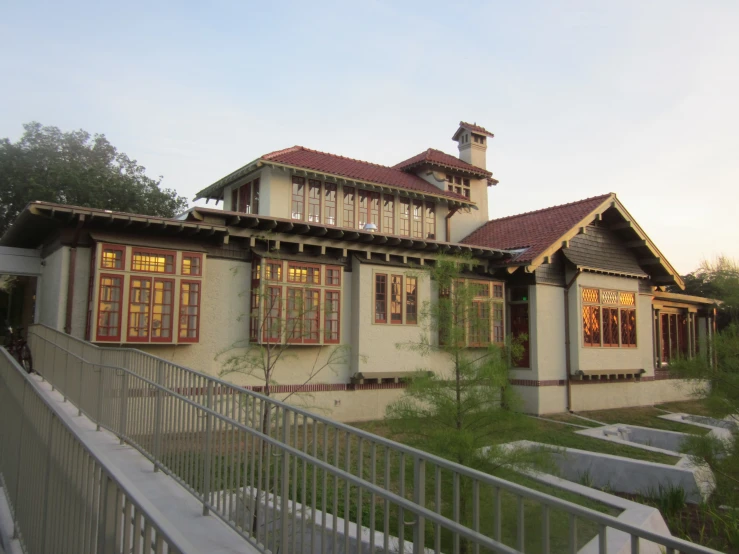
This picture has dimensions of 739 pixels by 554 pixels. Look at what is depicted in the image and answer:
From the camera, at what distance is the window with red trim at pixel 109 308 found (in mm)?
11328

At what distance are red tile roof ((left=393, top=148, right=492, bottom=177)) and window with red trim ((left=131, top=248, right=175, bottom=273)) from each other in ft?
35.4

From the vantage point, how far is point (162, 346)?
12.2 m

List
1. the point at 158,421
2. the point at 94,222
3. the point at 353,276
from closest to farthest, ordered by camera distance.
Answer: the point at 158,421 → the point at 94,222 → the point at 353,276

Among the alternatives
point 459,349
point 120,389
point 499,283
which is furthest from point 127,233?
point 499,283

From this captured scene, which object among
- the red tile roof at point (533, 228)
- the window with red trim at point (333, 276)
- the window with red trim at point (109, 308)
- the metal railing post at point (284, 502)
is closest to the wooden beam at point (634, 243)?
the red tile roof at point (533, 228)

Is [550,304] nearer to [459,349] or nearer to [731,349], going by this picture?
[731,349]

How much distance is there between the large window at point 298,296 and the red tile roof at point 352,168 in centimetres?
409

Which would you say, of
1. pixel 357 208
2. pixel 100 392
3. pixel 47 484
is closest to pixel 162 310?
pixel 100 392

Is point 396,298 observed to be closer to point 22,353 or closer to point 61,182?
point 22,353

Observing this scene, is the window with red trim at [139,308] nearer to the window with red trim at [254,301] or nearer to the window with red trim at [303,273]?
the window with red trim at [254,301]

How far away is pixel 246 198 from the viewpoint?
59.9 ft

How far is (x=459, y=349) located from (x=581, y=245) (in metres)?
11.4

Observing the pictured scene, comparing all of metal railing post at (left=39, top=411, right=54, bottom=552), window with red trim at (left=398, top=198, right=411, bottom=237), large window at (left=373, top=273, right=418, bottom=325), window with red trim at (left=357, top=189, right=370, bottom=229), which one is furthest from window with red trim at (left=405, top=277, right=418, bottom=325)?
metal railing post at (left=39, top=411, right=54, bottom=552)

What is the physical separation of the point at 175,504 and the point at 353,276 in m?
9.80
